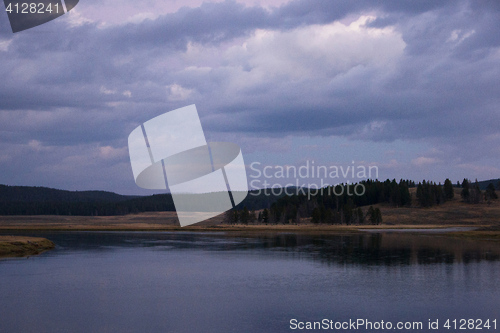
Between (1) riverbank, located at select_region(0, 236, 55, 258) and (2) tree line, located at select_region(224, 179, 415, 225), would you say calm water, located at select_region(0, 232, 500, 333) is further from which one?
(2) tree line, located at select_region(224, 179, 415, 225)

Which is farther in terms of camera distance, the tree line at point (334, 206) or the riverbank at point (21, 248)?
the tree line at point (334, 206)

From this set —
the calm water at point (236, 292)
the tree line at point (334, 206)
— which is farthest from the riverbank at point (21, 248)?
the tree line at point (334, 206)

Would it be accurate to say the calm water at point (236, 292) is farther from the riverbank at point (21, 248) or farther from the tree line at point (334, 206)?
the tree line at point (334, 206)

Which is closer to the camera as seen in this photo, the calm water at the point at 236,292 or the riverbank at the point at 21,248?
the calm water at the point at 236,292

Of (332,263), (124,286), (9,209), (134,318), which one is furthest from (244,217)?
(9,209)

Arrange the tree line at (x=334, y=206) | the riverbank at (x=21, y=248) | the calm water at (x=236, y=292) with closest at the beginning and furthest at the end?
the calm water at (x=236, y=292) < the riverbank at (x=21, y=248) < the tree line at (x=334, y=206)

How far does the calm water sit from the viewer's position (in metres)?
18.9

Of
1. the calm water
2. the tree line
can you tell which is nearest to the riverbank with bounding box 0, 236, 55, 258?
the calm water

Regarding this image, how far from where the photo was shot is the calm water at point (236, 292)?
18906 mm

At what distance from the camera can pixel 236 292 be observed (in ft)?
81.6

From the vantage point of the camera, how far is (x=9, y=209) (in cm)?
19775

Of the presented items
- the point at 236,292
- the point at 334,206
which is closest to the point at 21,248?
the point at 236,292

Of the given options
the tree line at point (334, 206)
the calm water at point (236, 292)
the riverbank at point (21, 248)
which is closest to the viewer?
the calm water at point (236, 292)

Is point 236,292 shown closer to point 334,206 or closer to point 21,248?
point 21,248
